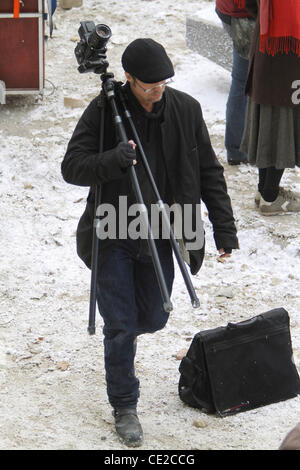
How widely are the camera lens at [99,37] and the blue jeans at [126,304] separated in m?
0.88

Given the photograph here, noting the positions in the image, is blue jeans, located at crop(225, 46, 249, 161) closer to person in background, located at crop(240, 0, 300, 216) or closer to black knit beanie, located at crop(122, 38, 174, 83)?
person in background, located at crop(240, 0, 300, 216)

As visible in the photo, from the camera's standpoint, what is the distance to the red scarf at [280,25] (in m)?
5.49

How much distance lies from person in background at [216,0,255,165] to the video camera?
2.42 meters

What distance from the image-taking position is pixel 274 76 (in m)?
5.66

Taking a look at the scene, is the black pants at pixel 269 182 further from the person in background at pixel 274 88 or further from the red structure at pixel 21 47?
the red structure at pixel 21 47

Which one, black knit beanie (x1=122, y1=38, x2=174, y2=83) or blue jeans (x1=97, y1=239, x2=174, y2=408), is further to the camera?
blue jeans (x1=97, y1=239, x2=174, y2=408)

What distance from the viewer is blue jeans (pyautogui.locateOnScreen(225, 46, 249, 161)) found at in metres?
6.52

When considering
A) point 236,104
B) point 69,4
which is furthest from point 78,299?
point 69,4

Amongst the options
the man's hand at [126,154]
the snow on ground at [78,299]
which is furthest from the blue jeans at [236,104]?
the man's hand at [126,154]

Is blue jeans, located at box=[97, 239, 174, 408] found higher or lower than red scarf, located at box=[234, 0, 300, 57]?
lower

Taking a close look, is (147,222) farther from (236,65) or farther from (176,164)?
(236,65)

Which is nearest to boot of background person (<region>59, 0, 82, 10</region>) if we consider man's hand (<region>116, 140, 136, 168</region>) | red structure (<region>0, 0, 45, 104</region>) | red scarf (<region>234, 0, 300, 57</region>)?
red structure (<region>0, 0, 45, 104</region>)

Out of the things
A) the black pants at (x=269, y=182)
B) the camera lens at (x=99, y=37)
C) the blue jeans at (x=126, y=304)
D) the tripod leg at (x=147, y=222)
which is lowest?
the black pants at (x=269, y=182)

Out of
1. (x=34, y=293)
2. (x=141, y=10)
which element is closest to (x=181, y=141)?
(x=34, y=293)
